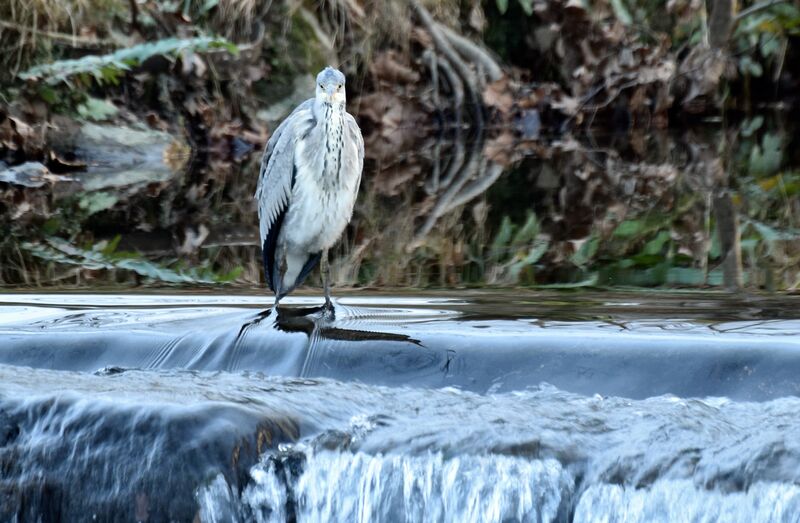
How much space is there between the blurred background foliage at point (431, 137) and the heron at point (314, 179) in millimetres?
673

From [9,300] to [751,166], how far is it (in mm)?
6313

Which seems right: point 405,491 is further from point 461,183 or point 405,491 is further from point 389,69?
point 389,69

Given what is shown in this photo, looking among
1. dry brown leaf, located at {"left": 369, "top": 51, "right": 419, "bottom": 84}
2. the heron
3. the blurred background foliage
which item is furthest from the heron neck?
dry brown leaf, located at {"left": 369, "top": 51, "right": 419, "bottom": 84}

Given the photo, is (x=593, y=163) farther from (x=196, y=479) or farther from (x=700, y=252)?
(x=196, y=479)

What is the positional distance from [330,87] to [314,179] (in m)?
0.32

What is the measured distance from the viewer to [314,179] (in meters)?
4.54

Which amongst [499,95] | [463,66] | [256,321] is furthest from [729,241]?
[463,66]

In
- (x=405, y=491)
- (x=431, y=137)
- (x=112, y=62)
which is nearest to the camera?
(x=405, y=491)

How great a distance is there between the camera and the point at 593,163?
1038cm

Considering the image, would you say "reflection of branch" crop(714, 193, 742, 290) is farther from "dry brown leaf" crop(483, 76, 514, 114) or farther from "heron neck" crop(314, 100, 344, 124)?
"dry brown leaf" crop(483, 76, 514, 114)

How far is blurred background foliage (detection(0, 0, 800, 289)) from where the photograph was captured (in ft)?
19.9

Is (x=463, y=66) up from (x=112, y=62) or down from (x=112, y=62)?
up

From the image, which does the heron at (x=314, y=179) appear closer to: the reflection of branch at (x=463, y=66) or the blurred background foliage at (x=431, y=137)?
the blurred background foliage at (x=431, y=137)

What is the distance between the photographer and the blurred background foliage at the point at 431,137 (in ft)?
19.9
